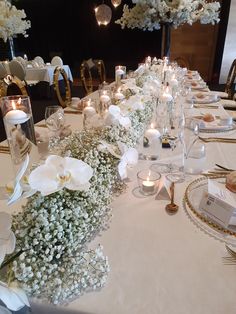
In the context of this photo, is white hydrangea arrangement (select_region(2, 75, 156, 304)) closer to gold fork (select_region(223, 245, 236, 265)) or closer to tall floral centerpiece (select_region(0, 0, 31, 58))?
gold fork (select_region(223, 245, 236, 265))

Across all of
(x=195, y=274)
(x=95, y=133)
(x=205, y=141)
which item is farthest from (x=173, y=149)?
(x=195, y=274)

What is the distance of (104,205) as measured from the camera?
0.72m

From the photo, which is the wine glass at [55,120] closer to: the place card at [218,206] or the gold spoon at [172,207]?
the gold spoon at [172,207]

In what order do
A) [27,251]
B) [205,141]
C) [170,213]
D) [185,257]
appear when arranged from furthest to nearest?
[205,141] → [170,213] → [185,257] → [27,251]

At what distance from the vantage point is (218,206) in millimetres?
720

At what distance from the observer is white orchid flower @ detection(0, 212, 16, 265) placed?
0.48 metres

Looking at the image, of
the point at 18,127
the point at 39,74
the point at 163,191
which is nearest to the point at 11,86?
the point at 18,127

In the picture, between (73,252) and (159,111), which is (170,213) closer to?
(73,252)

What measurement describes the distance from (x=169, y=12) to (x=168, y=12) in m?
0.01

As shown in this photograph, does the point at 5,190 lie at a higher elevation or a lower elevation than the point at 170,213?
higher

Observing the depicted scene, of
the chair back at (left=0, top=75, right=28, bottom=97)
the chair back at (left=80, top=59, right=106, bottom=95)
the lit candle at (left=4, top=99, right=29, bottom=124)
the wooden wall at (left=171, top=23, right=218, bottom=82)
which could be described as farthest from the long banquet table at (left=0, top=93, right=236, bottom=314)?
the wooden wall at (left=171, top=23, right=218, bottom=82)

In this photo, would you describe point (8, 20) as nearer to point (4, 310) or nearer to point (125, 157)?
point (125, 157)

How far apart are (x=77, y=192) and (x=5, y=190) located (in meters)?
0.21

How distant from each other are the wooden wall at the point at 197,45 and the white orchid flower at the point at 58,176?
24.0ft
